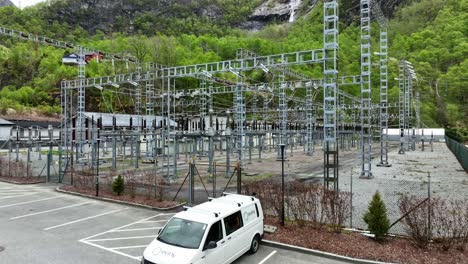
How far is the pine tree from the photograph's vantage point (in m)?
9.73

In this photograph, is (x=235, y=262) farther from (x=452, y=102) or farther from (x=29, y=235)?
(x=452, y=102)

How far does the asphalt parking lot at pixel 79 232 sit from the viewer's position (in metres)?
8.95

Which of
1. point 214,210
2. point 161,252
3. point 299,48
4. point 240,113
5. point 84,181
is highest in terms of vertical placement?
point 299,48

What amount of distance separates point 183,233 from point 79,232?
5.27m

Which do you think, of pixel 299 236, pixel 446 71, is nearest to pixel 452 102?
pixel 446 71

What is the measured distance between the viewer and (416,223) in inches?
366

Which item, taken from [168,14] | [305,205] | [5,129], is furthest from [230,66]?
[168,14]

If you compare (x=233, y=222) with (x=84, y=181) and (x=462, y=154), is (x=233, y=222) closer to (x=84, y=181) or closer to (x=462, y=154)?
(x=84, y=181)

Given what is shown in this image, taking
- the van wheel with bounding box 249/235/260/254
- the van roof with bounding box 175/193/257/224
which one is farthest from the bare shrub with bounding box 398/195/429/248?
the van roof with bounding box 175/193/257/224

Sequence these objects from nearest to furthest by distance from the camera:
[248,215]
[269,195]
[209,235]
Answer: [209,235]
[248,215]
[269,195]

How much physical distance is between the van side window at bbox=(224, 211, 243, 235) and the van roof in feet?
0.37

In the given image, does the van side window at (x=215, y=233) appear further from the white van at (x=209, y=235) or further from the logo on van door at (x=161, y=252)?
the logo on van door at (x=161, y=252)

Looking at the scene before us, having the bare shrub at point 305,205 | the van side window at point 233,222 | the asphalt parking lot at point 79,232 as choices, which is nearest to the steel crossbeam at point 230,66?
the bare shrub at point 305,205

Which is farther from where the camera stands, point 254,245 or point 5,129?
point 5,129
